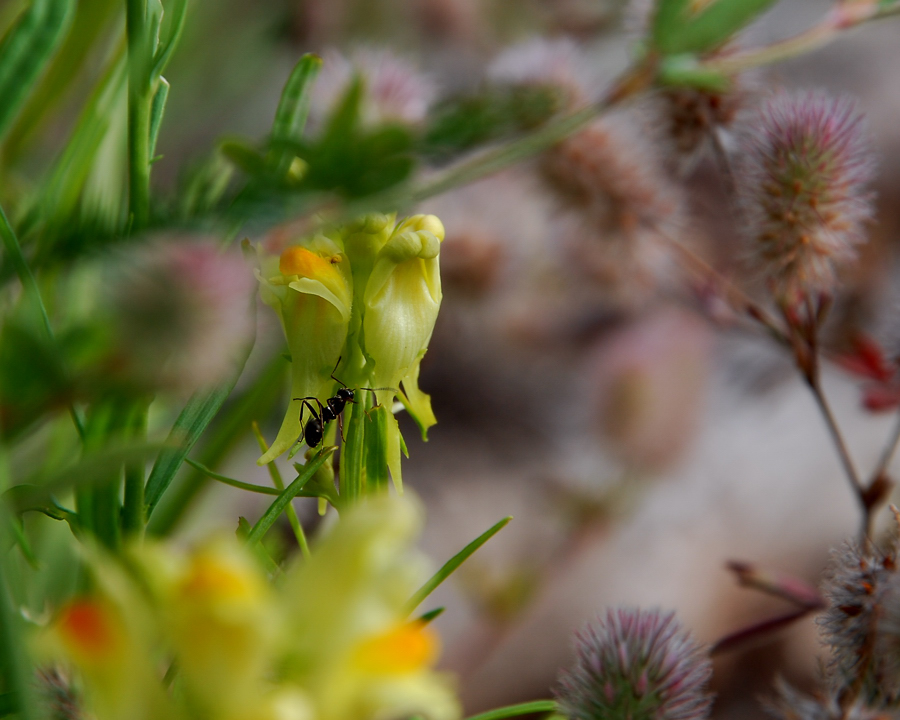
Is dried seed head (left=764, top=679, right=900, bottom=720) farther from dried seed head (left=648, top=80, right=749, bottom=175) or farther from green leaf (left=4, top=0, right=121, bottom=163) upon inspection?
green leaf (left=4, top=0, right=121, bottom=163)

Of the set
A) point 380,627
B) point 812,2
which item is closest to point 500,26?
point 812,2

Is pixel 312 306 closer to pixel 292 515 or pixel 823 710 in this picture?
pixel 292 515

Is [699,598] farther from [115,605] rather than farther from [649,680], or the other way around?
[115,605]

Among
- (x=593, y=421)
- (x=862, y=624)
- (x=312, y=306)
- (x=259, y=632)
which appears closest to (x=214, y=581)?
(x=259, y=632)

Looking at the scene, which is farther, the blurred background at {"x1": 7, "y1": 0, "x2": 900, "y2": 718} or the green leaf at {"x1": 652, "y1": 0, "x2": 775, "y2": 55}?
the blurred background at {"x1": 7, "y1": 0, "x2": 900, "y2": 718}

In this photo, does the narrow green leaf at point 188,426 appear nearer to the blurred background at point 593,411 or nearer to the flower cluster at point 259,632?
the flower cluster at point 259,632

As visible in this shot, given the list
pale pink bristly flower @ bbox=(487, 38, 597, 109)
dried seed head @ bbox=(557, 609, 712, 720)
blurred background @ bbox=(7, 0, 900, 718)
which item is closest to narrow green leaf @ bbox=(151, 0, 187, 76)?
dried seed head @ bbox=(557, 609, 712, 720)
